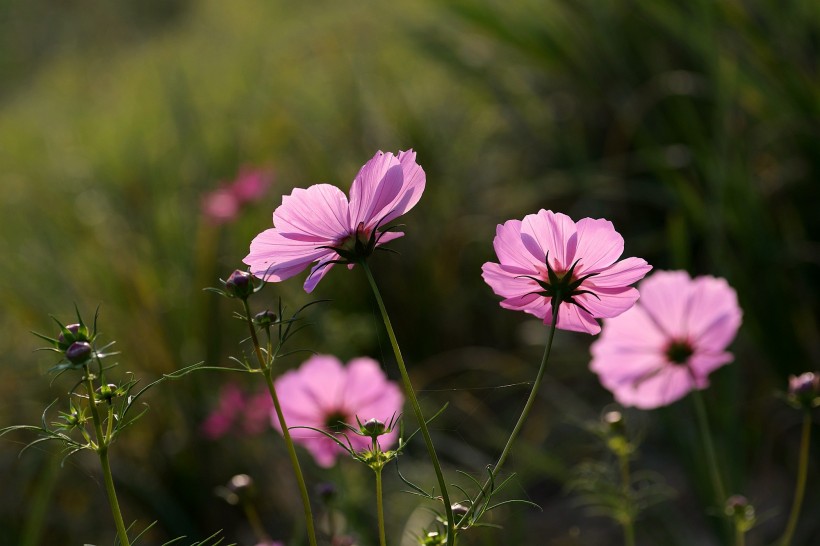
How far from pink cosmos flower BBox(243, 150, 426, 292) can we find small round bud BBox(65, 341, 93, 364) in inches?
4.1

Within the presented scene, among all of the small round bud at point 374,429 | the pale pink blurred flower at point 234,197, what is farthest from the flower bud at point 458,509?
the pale pink blurred flower at point 234,197

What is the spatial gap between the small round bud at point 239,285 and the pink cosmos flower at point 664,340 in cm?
44

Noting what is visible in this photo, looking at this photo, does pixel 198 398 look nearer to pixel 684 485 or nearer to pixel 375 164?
pixel 684 485

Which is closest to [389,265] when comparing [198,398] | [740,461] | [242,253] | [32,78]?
[242,253]

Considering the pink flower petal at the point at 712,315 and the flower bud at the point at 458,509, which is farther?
the pink flower petal at the point at 712,315

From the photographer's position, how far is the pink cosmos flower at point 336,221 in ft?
1.57

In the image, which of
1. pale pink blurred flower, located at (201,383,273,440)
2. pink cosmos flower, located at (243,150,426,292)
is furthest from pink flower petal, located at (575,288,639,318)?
pale pink blurred flower, located at (201,383,273,440)

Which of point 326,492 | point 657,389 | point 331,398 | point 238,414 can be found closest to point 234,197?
point 238,414

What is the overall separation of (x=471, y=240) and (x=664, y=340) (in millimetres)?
1305

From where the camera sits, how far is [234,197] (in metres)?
1.86

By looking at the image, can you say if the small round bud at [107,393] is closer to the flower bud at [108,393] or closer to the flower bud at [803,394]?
the flower bud at [108,393]

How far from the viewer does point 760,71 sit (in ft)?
5.96

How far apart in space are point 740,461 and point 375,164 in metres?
1.01

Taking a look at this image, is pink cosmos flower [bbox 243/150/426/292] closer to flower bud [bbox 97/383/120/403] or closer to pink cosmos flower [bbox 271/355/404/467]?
flower bud [bbox 97/383/120/403]
